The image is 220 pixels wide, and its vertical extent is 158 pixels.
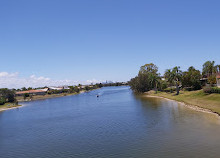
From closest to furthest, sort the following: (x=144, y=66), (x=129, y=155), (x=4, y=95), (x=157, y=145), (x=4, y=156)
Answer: (x=129, y=155)
(x=157, y=145)
(x=4, y=156)
(x=4, y=95)
(x=144, y=66)

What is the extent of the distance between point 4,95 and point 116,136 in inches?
5029

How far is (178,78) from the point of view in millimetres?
89125

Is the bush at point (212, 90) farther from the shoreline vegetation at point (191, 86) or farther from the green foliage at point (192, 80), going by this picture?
the green foliage at point (192, 80)

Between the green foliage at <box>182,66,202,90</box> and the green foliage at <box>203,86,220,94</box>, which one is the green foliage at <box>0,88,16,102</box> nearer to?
the green foliage at <box>182,66,202,90</box>

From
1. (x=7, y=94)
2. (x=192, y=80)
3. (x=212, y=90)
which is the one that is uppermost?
(x=192, y=80)

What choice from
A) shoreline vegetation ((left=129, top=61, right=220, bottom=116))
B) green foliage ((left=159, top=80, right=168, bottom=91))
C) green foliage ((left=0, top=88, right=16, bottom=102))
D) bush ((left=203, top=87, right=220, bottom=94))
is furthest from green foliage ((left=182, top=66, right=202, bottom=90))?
green foliage ((left=0, top=88, right=16, bottom=102))

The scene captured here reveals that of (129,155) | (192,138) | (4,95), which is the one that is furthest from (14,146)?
(4,95)

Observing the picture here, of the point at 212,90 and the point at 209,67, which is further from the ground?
the point at 209,67

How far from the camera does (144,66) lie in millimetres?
147250

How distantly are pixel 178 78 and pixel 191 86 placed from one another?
28.1ft

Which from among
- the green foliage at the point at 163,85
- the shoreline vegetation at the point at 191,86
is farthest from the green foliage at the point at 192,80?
the green foliage at the point at 163,85

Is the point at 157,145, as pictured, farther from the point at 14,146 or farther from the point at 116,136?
the point at 14,146

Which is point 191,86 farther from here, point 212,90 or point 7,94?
point 7,94

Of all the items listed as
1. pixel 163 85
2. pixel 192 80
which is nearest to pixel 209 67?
pixel 163 85
